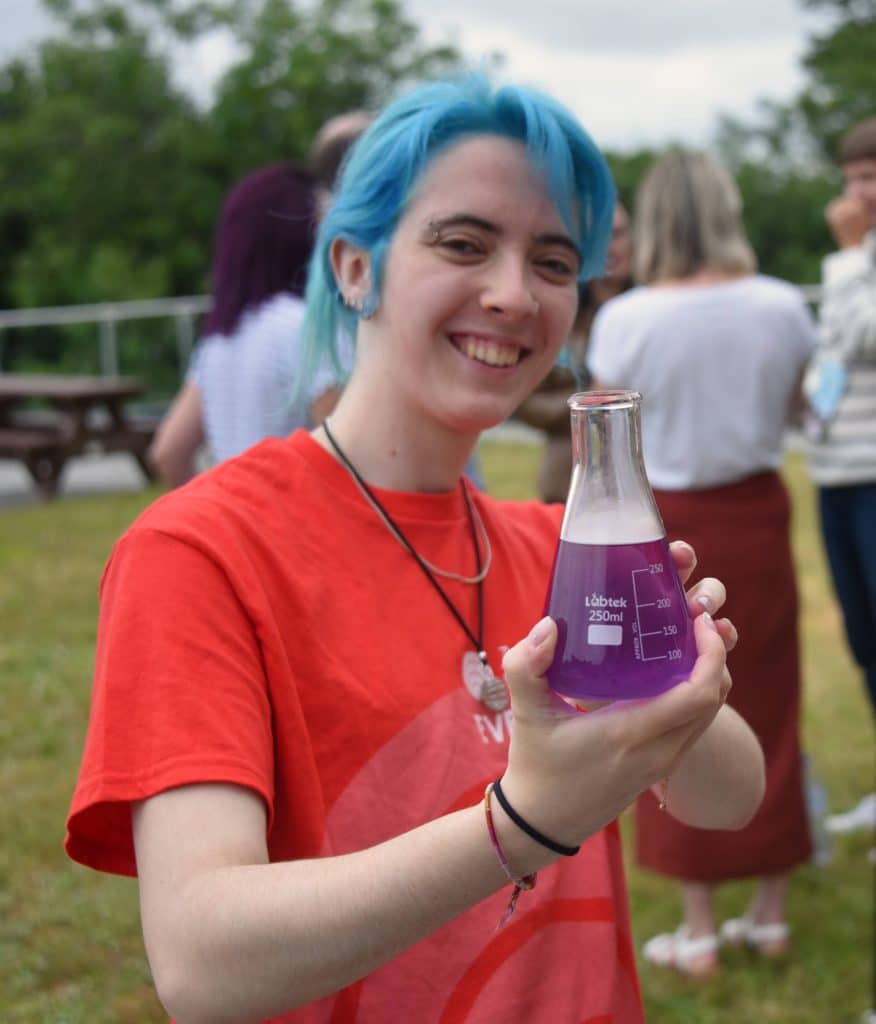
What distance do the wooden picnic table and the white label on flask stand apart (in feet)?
32.6

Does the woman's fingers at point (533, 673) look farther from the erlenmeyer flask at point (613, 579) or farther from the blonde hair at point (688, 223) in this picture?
the blonde hair at point (688, 223)

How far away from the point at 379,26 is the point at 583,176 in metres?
27.4

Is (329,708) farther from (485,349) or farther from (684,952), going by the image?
(684,952)

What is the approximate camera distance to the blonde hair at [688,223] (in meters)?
3.41

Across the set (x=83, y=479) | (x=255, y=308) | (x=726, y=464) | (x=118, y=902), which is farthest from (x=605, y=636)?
(x=83, y=479)

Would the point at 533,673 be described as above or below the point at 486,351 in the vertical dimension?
below

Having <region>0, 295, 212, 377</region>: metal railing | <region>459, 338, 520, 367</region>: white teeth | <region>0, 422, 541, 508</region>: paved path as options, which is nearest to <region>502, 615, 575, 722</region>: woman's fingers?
<region>459, 338, 520, 367</region>: white teeth

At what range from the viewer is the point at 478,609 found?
146 cm

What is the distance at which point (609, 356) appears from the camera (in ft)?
11.4

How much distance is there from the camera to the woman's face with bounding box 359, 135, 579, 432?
1.36m

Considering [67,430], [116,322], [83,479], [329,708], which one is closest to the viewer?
[329,708]

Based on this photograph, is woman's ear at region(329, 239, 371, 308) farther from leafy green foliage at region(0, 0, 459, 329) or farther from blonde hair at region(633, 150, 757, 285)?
leafy green foliage at region(0, 0, 459, 329)

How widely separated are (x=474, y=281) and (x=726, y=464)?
216cm

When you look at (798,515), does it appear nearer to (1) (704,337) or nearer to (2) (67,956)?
(1) (704,337)
